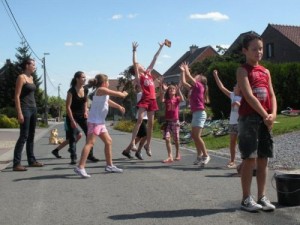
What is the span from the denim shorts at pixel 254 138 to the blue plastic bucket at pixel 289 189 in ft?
1.42

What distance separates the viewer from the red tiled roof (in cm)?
5366

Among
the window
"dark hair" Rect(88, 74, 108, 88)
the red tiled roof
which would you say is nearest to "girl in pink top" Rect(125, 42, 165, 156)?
"dark hair" Rect(88, 74, 108, 88)

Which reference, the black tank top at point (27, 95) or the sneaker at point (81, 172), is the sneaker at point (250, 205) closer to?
the sneaker at point (81, 172)

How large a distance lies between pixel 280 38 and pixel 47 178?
50.2m

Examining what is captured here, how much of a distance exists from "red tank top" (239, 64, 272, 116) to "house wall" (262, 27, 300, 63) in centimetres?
4934

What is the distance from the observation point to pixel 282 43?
54438mm

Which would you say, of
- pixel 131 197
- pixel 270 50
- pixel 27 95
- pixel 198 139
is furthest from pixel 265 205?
pixel 270 50

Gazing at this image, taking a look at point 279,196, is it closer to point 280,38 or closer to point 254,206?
point 254,206

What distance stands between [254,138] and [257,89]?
578 mm

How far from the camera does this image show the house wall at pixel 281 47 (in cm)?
5300

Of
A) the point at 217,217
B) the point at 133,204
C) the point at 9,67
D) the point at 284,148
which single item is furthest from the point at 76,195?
the point at 9,67

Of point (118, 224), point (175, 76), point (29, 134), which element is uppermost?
point (175, 76)

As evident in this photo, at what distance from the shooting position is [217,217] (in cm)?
543

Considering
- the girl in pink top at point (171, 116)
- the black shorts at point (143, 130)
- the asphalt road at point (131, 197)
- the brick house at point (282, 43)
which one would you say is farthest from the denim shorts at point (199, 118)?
the brick house at point (282, 43)
